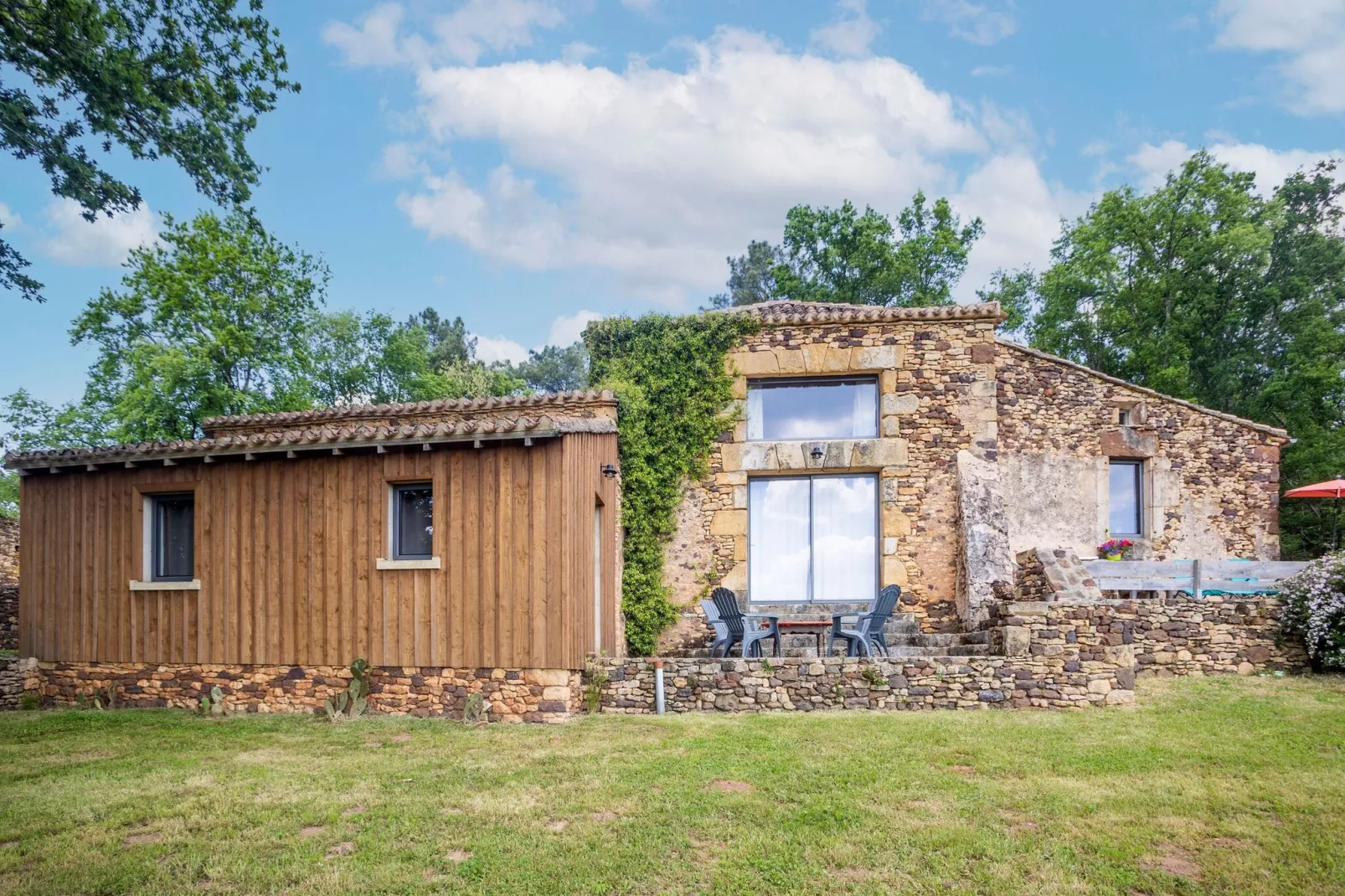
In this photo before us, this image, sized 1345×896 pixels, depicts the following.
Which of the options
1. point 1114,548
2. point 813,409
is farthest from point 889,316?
point 1114,548

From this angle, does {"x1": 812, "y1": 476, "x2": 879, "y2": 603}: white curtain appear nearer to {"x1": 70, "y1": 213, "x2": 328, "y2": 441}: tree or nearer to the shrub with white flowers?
the shrub with white flowers

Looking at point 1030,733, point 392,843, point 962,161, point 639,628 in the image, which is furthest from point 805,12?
point 392,843

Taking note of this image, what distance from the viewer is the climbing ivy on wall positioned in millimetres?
11406

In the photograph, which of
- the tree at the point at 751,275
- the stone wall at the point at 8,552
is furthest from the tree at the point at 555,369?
the stone wall at the point at 8,552

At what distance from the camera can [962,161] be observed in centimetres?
2092

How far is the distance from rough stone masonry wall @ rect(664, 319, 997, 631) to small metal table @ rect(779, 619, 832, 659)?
1196mm

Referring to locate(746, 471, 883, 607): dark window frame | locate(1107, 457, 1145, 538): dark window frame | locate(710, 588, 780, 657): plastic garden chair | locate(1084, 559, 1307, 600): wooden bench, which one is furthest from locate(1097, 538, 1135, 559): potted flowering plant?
locate(710, 588, 780, 657): plastic garden chair

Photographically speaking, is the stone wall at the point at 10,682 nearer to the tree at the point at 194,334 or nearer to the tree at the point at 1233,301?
the tree at the point at 194,334

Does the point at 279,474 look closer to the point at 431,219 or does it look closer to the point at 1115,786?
the point at 1115,786

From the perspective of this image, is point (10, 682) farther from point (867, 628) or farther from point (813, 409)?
point (813, 409)

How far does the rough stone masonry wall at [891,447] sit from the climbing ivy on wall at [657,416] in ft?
0.89

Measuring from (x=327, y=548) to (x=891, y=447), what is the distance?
7.90 m

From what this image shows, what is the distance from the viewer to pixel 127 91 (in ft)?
27.1

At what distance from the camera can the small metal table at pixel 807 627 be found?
402 inches
